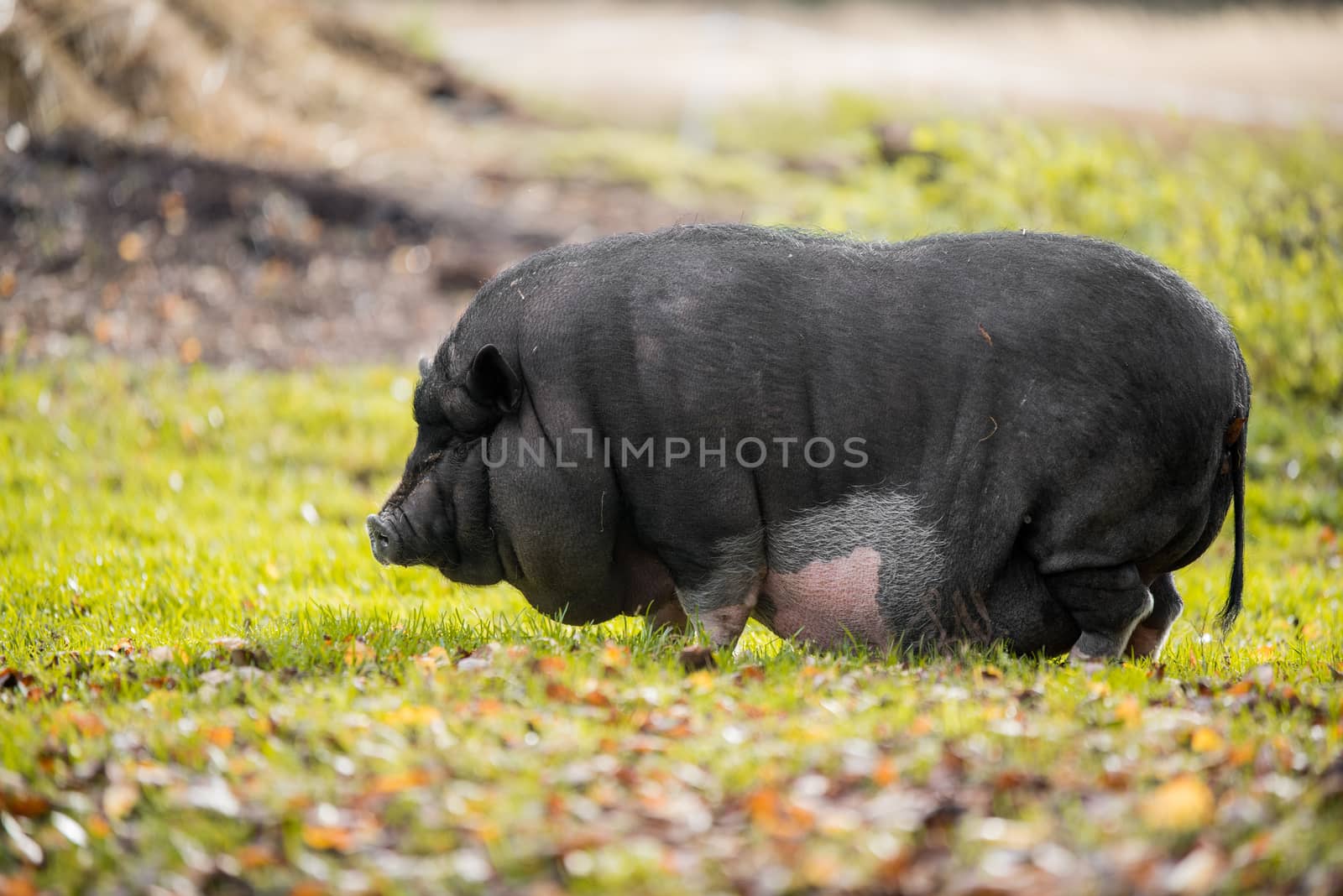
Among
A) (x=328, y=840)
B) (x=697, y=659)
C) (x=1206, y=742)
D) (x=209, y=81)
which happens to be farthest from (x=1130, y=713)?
(x=209, y=81)

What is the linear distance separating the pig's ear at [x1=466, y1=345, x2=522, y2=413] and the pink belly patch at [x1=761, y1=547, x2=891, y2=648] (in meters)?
1.13

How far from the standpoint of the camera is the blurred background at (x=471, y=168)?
32.9 feet

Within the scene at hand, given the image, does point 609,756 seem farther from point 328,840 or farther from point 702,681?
point 328,840

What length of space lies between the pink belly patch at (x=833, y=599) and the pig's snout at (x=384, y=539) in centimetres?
140

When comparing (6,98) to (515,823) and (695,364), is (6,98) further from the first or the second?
(515,823)

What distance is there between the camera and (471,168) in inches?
608

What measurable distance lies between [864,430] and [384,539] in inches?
73.6

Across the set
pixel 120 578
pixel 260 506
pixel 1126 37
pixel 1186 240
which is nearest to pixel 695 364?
pixel 120 578

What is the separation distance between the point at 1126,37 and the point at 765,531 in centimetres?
2115

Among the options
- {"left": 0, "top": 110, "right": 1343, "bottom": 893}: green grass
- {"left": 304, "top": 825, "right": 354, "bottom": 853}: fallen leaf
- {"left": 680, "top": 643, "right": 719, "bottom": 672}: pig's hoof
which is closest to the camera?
{"left": 0, "top": 110, "right": 1343, "bottom": 893}: green grass

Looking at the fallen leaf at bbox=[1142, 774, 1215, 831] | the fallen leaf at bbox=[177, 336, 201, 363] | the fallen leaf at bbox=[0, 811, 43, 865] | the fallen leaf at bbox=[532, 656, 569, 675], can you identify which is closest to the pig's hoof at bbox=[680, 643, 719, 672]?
the fallen leaf at bbox=[532, 656, 569, 675]

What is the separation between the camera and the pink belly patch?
4.75 metres

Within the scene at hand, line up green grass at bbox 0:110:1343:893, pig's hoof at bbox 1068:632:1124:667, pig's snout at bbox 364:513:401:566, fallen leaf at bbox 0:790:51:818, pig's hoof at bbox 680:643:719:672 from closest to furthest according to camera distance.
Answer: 1. green grass at bbox 0:110:1343:893
2. fallen leaf at bbox 0:790:51:818
3. pig's hoof at bbox 680:643:719:672
4. pig's hoof at bbox 1068:632:1124:667
5. pig's snout at bbox 364:513:401:566

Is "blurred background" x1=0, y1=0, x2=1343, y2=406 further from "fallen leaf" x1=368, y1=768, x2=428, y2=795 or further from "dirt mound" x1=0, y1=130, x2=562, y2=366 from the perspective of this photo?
"fallen leaf" x1=368, y1=768, x2=428, y2=795
